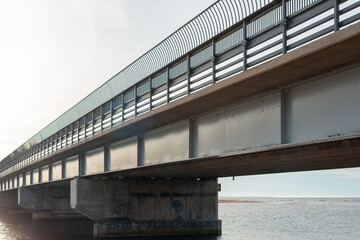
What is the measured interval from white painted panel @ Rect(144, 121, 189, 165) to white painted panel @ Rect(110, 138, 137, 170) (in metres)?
1.44

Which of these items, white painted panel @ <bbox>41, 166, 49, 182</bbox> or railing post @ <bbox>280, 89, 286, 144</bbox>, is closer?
railing post @ <bbox>280, 89, 286, 144</bbox>

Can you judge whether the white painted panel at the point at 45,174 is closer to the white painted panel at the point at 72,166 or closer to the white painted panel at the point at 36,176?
the white painted panel at the point at 36,176

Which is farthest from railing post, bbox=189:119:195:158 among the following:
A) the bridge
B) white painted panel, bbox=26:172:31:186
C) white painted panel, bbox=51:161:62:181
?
white painted panel, bbox=26:172:31:186

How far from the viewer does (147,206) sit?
32344 mm

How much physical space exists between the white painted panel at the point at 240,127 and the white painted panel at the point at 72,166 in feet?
57.9

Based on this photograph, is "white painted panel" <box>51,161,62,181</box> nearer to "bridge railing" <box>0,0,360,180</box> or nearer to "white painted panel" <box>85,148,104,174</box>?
"white painted panel" <box>85,148,104,174</box>

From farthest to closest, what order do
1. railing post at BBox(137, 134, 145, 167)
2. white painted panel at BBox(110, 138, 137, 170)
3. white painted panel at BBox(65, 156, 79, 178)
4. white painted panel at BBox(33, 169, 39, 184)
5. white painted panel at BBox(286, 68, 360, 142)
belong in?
white painted panel at BBox(33, 169, 39, 184) → white painted panel at BBox(65, 156, 79, 178) → white painted panel at BBox(110, 138, 137, 170) → railing post at BBox(137, 134, 145, 167) → white painted panel at BBox(286, 68, 360, 142)

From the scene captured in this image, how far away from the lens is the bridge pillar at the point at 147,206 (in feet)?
102

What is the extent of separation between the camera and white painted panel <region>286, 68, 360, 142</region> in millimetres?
10992

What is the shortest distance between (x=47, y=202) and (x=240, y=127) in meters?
47.0

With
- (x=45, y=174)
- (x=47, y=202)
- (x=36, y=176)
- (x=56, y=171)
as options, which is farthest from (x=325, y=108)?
(x=47, y=202)

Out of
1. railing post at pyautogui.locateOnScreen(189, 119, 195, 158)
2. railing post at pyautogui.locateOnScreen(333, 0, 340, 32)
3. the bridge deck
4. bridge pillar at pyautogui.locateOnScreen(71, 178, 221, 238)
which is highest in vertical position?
railing post at pyautogui.locateOnScreen(333, 0, 340, 32)

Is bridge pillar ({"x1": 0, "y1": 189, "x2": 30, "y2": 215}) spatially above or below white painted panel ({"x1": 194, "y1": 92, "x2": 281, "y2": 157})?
below

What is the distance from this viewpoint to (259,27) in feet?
44.2
